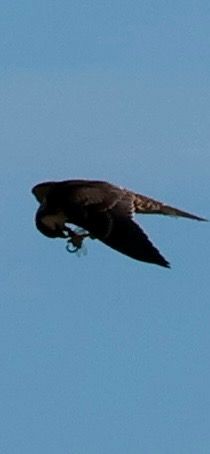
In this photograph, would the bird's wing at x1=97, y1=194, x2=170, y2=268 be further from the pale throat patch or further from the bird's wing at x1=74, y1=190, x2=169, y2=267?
the pale throat patch

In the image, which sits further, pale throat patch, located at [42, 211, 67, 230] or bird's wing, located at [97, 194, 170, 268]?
→ pale throat patch, located at [42, 211, 67, 230]

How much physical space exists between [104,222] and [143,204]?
1.47 m

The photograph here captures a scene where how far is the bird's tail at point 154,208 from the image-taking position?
47156mm

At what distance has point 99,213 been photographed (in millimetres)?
46062

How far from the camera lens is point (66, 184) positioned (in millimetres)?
47094

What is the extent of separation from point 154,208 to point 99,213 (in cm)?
166

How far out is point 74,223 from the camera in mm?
46312

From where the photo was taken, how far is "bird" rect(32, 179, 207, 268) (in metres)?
45.4

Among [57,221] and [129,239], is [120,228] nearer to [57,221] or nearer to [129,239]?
[129,239]

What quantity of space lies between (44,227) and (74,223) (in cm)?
64

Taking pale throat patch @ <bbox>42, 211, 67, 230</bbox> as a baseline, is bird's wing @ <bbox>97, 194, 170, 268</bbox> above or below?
below

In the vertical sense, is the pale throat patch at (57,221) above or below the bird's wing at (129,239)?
above

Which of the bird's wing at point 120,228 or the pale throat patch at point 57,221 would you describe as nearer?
the bird's wing at point 120,228

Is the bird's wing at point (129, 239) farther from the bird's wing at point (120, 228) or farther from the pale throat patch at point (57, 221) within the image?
the pale throat patch at point (57, 221)
